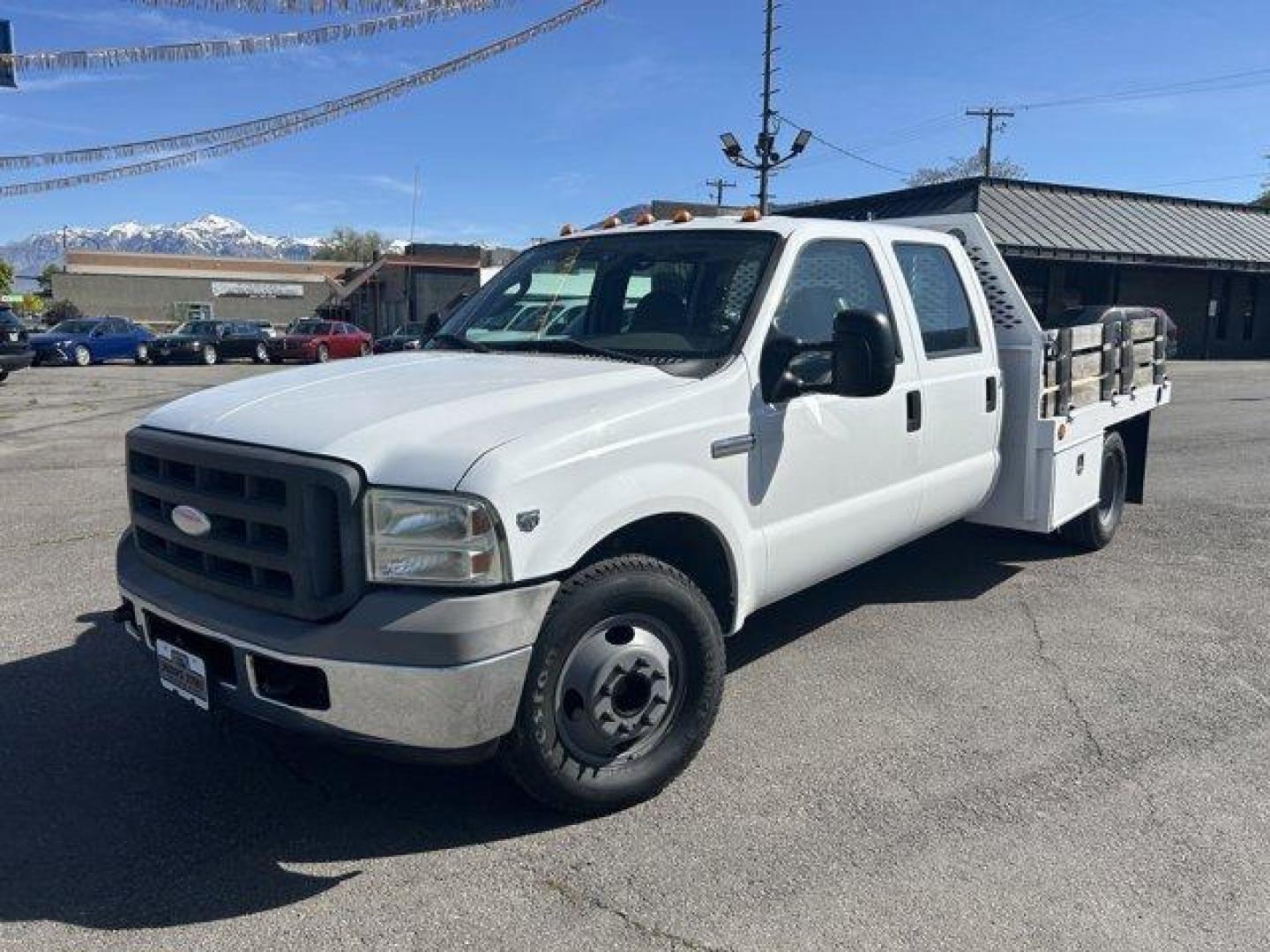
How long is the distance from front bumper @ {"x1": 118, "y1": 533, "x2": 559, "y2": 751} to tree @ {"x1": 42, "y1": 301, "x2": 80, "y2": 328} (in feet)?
218

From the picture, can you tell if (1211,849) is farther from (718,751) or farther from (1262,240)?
(1262,240)

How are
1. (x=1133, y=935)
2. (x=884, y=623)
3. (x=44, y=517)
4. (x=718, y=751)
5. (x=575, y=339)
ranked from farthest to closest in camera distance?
(x=44, y=517) → (x=884, y=623) → (x=575, y=339) → (x=718, y=751) → (x=1133, y=935)

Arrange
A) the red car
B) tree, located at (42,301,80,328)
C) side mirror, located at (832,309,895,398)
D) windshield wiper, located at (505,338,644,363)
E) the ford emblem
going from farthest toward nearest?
1. tree, located at (42,301,80,328)
2. the red car
3. windshield wiper, located at (505,338,644,363)
4. side mirror, located at (832,309,895,398)
5. the ford emblem

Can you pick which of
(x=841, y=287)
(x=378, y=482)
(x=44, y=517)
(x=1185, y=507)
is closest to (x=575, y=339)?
(x=841, y=287)

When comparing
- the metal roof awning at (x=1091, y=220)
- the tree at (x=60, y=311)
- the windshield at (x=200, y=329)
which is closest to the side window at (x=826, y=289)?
the metal roof awning at (x=1091, y=220)

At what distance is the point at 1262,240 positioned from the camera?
107 ft

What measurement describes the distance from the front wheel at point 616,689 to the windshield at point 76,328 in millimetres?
32309

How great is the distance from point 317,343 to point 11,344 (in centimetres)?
1253

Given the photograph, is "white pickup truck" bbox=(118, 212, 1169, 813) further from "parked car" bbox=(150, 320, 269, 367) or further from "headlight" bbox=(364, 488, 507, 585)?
"parked car" bbox=(150, 320, 269, 367)

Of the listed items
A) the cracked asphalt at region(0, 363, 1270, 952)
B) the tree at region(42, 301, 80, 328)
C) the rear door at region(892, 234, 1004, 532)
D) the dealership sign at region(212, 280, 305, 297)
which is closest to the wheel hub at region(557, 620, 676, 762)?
the cracked asphalt at region(0, 363, 1270, 952)

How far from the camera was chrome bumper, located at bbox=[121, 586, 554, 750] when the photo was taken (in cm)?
270

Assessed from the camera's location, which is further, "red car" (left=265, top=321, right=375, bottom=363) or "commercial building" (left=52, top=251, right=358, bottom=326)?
"commercial building" (left=52, top=251, right=358, bottom=326)

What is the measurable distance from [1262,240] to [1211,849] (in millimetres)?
36259

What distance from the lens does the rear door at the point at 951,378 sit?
15.3 ft
